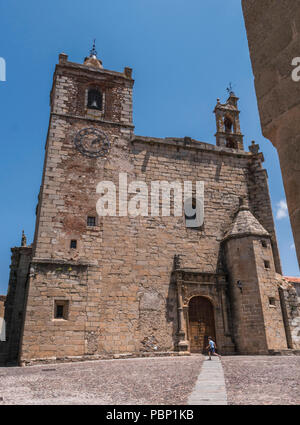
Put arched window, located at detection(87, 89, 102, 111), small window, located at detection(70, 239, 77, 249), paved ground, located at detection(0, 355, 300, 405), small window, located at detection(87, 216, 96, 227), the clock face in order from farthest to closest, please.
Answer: arched window, located at detection(87, 89, 102, 111)
the clock face
small window, located at detection(87, 216, 96, 227)
small window, located at detection(70, 239, 77, 249)
paved ground, located at detection(0, 355, 300, 405)

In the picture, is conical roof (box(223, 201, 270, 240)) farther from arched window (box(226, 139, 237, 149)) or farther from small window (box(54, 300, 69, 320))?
small window (box(54, 300, 69, 320))

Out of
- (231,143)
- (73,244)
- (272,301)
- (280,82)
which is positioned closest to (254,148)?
(231,143)

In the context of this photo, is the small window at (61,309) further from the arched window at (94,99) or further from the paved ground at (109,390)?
the arched window at (94,99)

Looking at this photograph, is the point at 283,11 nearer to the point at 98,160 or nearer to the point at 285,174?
the point at 285,174

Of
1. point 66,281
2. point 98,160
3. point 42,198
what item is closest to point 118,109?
point 98,160

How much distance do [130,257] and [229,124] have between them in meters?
11.1

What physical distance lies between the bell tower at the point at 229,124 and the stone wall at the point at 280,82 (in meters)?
17.4

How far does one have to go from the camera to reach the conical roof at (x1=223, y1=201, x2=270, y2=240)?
1458cm

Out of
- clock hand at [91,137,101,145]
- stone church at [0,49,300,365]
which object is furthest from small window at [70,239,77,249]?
clock hand at [91,137,101,145]

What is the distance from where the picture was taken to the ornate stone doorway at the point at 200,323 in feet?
45.0

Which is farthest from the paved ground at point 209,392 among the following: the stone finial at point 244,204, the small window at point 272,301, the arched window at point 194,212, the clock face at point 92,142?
the clock face at point 92,142

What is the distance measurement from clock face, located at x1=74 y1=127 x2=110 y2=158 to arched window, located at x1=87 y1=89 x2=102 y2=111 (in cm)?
138

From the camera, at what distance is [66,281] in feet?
41.6
